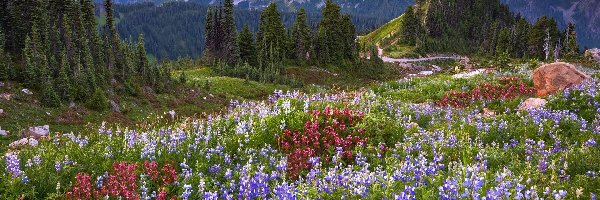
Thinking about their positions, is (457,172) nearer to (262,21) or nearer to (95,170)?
(95,170)

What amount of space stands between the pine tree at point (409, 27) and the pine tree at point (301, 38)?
2748 inches

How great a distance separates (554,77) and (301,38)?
5877cm

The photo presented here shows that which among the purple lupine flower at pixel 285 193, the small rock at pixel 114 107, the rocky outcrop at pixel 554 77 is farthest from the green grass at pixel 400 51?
the purple lupine flower at pixel 285 193

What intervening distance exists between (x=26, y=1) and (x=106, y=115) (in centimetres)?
1840

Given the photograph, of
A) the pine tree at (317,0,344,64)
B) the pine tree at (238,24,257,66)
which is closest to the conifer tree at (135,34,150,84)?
the pine tree at (238,24,257,66)

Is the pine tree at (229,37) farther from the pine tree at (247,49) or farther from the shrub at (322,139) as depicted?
the shrub at (322,139)

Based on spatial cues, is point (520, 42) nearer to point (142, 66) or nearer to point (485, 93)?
point (142, 66)

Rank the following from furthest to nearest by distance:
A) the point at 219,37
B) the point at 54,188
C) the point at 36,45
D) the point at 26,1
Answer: the point at 219,37
the point at 26,1
the point at 36,45
the point at 54,188

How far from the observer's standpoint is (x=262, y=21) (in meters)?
76.5

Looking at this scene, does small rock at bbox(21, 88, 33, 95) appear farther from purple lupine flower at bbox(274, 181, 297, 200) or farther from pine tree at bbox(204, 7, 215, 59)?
pine tree at bbox(204, 7, 215, 59)

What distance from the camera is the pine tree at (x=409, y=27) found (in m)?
139

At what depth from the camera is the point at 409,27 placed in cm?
14012

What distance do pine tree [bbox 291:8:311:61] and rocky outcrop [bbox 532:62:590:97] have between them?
189ft

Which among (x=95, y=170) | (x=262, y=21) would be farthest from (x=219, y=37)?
(x=95, y=170)
